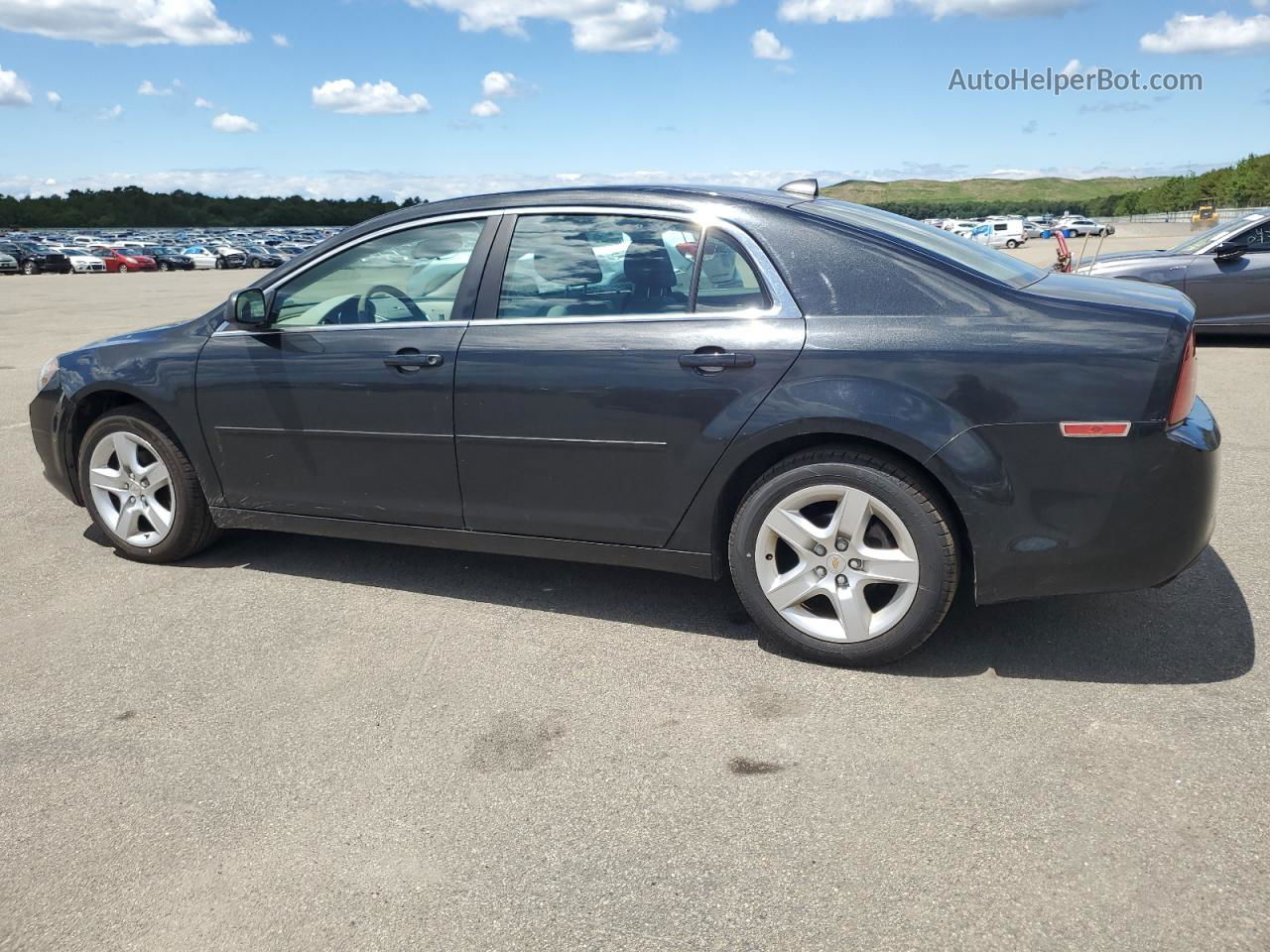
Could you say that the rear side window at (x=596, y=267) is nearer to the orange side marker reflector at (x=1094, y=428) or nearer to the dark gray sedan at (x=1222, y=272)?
the orange side marker reflector at (x=1094, y=428)

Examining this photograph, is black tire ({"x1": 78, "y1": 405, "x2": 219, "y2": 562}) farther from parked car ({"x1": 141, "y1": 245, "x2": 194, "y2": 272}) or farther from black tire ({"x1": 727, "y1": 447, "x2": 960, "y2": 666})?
parked car ({"x1": 141, "y1": 245, "x2": 194, "y2": 272})

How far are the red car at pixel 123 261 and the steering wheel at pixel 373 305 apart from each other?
56.8 metres

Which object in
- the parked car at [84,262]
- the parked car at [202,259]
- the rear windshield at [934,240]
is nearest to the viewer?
the rear windshield at [934,240]

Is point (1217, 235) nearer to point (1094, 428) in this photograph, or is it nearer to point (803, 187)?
point (803, 187)

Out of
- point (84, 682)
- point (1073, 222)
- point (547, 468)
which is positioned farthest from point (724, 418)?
point (1073, 222)

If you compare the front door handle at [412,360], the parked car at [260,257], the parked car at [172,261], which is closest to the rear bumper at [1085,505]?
the front door handle at [412,360]

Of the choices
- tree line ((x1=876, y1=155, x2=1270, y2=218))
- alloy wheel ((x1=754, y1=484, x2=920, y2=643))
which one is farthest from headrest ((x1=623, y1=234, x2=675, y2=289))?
tree line ((x1=876, y1=155, x2=1270, y2=218))

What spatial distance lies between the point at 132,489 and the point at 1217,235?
1125cm

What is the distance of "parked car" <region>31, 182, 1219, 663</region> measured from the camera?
3.39 metres

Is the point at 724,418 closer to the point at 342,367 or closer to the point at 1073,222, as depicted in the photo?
the point at 342,367

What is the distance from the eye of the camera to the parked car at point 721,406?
339 centimetres

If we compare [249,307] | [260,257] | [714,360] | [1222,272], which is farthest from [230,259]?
[714,360]

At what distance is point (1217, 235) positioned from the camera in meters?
11.7

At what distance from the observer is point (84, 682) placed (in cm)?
378
